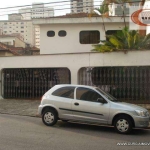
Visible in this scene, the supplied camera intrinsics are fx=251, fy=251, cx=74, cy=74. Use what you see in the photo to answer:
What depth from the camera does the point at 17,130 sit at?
8.04 meters

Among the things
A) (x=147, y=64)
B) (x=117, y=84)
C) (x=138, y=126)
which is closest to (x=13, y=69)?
(x=117, y=84)

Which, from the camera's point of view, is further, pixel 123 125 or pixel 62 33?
pixel 62 33

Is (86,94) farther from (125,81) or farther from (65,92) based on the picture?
(125,81)

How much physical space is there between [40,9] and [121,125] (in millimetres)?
12937

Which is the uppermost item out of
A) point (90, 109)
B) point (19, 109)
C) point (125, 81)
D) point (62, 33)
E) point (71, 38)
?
point (62, 33)

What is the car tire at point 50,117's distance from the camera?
8.84 m

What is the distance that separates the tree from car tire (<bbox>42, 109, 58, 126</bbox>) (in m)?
7.05

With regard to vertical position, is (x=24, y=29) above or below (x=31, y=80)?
above

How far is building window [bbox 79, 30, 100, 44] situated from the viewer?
2069 centimetres

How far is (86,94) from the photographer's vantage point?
28.2 feet

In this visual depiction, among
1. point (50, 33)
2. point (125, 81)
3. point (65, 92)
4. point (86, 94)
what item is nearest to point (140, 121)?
point (86, 94)

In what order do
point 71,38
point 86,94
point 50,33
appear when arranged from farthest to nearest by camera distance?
point 50,33, point 71,38, point 86,94

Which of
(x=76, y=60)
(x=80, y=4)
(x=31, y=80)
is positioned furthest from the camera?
(x=80, y=4)

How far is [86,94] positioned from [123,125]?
1610 millimetres
